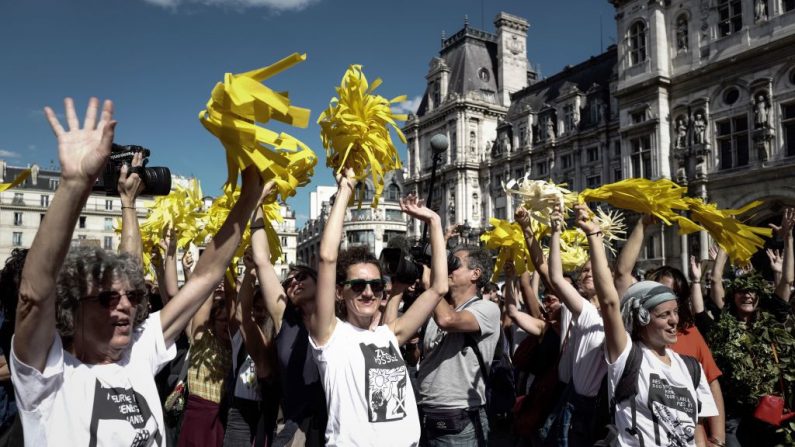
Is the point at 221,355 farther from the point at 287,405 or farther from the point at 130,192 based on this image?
the point at 130,192

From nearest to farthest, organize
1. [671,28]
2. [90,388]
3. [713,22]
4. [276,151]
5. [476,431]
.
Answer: [90,388]
[276,151]
[476,431]
[713,22]
[671,28]

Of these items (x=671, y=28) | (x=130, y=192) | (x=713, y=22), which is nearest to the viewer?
(x=130, y=192)

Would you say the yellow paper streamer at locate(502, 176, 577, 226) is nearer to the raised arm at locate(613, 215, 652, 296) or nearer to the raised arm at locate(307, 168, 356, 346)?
the raised arm at locate(613, 215, 652, 296)

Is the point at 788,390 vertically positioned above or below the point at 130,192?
below

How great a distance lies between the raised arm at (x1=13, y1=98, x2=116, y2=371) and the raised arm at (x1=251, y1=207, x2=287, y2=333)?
171cm

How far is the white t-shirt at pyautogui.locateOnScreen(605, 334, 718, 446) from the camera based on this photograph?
137 inches

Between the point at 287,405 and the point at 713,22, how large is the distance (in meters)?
29.1

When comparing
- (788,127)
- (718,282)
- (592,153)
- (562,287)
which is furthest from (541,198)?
(592,153)

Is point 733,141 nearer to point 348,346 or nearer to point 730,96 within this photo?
point 730,96

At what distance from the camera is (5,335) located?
357 centimetres

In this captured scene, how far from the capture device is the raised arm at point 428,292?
3.79 metres

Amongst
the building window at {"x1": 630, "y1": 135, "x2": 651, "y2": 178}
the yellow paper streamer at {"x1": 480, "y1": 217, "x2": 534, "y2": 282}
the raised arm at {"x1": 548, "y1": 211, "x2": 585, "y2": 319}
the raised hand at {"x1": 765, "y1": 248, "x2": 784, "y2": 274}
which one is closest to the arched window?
the building window at {"x1": 630, "y1": 135, "x2": 651, "y2": 178}

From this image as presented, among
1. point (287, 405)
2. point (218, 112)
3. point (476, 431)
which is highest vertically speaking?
point (218, 112)

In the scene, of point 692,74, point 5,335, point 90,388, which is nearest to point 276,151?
point 90,388
